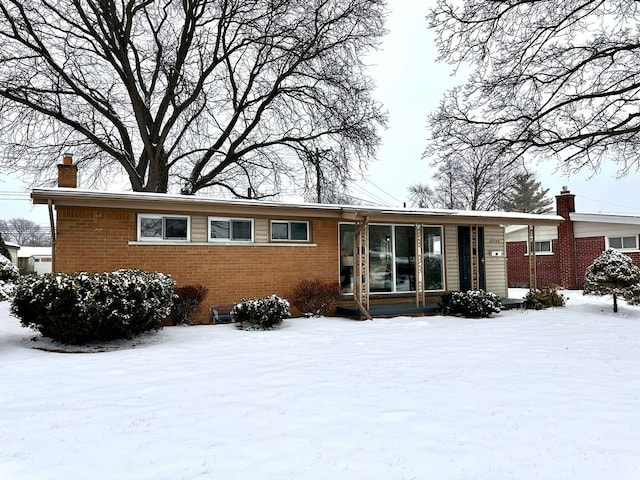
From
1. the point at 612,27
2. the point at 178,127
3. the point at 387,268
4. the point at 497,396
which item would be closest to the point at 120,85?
the point at 178,127

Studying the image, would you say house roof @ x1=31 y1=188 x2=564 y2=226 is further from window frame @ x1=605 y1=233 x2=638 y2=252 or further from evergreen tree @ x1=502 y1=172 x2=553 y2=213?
evergreen tree @ x1=502 y1=172 x2=553 y2=213

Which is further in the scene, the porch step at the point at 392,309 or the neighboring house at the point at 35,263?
the neighboring house at the point at 35,263

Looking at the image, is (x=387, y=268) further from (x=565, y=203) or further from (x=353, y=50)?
(x=565, y=203)

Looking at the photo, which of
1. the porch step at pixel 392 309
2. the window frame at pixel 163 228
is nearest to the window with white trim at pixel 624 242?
the porch step at pixel 392 309

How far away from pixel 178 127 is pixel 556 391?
1803cm

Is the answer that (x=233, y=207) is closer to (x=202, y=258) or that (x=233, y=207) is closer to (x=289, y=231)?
(x=202, y=258)

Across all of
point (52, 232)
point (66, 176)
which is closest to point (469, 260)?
point (52, 232)

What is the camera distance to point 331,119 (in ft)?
57.3

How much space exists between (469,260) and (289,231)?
593 cm

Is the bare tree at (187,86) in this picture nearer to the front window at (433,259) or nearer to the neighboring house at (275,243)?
the front window at (433,259)

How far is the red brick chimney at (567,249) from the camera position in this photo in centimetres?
1878

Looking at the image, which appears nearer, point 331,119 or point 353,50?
point 353,50

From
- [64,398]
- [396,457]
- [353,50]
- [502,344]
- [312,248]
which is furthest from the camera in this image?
[353,50]

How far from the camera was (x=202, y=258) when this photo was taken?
9828 millimetres
